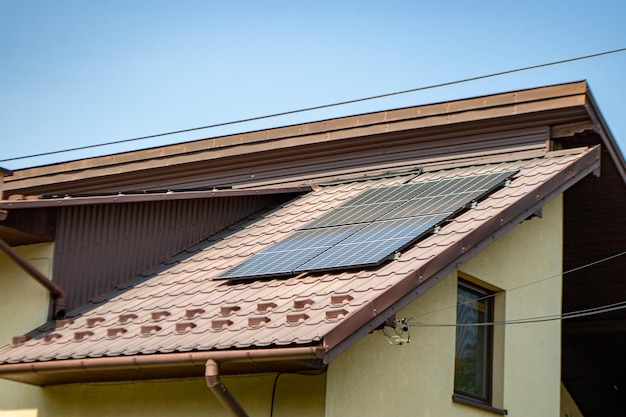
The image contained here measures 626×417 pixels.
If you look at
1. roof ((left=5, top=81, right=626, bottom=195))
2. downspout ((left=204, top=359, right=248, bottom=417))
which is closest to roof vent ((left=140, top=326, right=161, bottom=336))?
downspout ((left=204, top=359, right=248, bottom=417))

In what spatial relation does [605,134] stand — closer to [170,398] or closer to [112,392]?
[170,398]

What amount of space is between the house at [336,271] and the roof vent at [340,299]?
103 millimetres

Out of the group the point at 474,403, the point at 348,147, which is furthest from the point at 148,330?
the point at 348,147

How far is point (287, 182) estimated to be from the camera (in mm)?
15625

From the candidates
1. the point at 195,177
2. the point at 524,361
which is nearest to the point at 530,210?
the point at 524,361

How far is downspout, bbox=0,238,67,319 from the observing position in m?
11.7

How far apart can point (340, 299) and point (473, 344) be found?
2.79 m

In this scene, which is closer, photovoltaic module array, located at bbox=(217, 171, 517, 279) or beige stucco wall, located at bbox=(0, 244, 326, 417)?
beige stucco wall, located at bbox=(0, 244, 326, 417)

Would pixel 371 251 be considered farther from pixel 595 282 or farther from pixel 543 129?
pixel 595 282

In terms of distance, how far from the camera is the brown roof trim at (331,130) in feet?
43.1

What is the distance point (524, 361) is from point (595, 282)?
4.13 metres

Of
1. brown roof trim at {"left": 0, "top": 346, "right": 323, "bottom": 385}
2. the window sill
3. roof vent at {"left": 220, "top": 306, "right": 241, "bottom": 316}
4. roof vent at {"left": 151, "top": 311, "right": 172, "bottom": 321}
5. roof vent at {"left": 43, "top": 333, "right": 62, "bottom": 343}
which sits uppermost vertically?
roof vent at {"left": 220, "top": 306, "right": 241, "bottom": 316}

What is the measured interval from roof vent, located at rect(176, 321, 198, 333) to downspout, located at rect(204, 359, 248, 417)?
3.35 ft

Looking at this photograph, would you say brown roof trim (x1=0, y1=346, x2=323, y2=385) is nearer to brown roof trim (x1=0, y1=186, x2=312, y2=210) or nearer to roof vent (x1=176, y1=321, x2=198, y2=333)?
roof vent (x1=176, y1=321, x2=198, y2=333)
